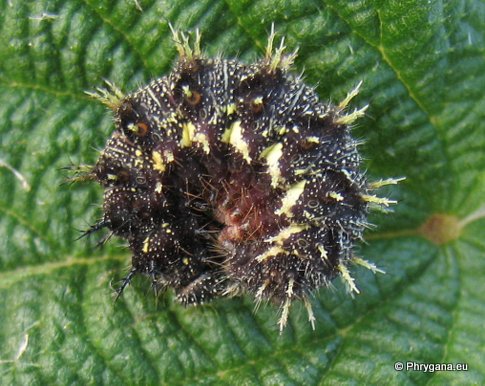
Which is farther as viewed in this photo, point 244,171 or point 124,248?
point 124,248

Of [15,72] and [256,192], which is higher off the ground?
[15,72]

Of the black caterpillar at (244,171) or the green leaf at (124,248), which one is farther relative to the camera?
the green leaf at (124,248)

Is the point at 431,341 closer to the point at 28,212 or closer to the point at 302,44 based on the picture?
the point at 302,44

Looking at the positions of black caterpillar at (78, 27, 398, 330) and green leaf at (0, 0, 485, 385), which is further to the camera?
green leaf at (0, 0, 485, 385)

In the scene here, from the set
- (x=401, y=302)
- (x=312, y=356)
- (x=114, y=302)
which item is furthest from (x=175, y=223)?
(x=401, y=302)
